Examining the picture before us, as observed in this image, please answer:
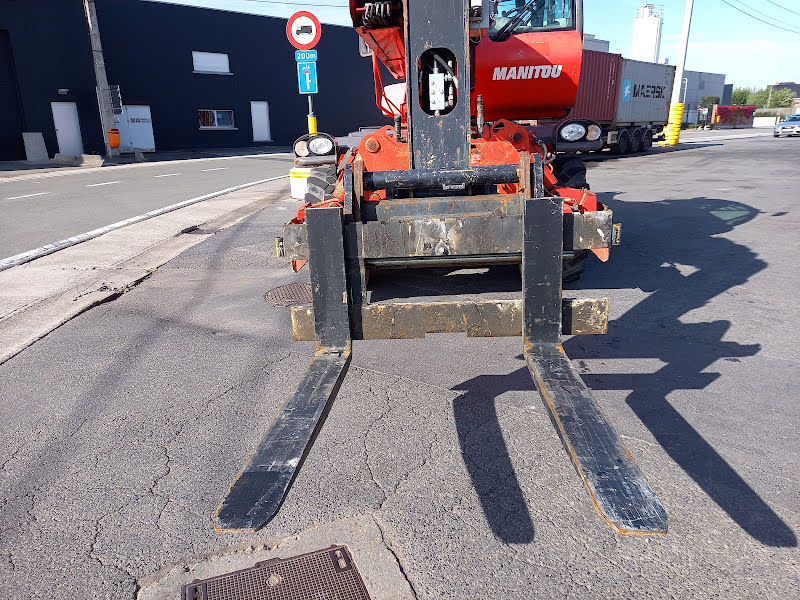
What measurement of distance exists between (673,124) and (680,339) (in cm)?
3146

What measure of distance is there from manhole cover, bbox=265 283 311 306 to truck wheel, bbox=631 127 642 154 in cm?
2757

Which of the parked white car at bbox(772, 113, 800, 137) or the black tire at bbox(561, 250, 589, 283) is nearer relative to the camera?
the black tire at bbox(561, 250, 589, 283)

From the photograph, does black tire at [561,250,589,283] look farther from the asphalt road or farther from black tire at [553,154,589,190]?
the asphalt road

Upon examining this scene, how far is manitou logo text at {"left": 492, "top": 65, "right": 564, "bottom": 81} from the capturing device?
6.07 metres

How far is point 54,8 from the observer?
91.8 feet

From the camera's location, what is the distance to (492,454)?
3.35 metres

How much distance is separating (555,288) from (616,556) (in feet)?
4.36

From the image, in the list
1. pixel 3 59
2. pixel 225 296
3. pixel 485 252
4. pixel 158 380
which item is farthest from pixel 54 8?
pixel 485 252

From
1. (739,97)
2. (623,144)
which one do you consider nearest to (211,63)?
(623,144)

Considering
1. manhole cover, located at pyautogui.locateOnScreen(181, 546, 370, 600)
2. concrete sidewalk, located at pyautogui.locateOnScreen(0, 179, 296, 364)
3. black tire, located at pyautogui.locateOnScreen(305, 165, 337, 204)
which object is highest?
black tire, located at pyautogui.locateOnScreen(305, 165, 337, 204)

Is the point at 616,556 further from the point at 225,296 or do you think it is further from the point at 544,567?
the point at 225,296

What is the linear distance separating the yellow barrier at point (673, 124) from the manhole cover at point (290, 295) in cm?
3043

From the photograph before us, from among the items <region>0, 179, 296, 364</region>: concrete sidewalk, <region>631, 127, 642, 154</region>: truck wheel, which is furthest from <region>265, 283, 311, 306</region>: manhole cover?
<region>631, 127, 642, 154</region>: truck wheel

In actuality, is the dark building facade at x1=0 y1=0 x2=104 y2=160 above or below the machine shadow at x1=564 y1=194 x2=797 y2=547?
above
